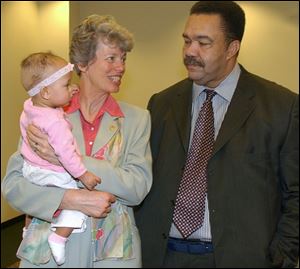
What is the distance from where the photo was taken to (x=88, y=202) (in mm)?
1433

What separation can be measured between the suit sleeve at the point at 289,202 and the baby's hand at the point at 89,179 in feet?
2.54

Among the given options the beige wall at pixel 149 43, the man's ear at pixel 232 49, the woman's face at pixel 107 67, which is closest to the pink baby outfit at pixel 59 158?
the woman's face at pixel 107 67

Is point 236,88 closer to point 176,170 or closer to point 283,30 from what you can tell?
point 176,170

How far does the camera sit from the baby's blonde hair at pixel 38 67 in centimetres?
145

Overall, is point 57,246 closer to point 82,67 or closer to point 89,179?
point 89,179

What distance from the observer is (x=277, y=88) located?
5.82 feet

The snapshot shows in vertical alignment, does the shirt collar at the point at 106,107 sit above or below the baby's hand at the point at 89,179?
above

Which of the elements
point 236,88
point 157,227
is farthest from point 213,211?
point 236,88

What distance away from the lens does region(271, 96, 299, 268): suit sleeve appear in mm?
1684

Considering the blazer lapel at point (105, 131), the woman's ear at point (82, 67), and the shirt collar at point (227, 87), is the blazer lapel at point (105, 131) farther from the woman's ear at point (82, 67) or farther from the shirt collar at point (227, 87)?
→ the shirt collar at point (227, 87)

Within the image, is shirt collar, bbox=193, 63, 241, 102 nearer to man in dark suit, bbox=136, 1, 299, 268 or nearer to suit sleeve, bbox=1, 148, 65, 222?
man in dark suit, bbox=136, 1, 299, 268

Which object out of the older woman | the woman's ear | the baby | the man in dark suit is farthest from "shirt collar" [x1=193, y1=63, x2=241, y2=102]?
the baby

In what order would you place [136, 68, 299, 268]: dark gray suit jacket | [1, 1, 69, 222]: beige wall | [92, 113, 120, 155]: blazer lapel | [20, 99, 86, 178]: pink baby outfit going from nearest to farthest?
[20, 99, 86, 178]: pink baby outfit < [92, 113, 120, 155]: blazer lapel < [136, 68, 299, 268]: dark gray suit jacket < [1, 1, 69, 222]: beige wall

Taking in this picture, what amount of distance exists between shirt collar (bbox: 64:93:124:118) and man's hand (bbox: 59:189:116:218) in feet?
1.03
